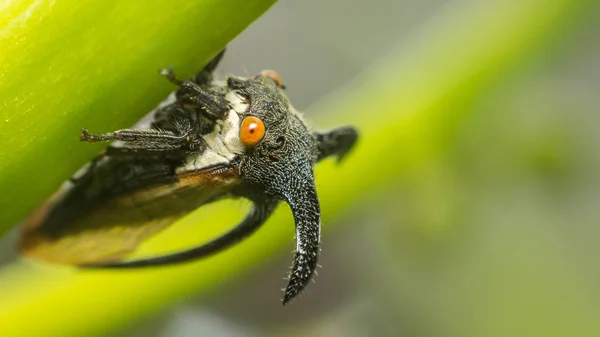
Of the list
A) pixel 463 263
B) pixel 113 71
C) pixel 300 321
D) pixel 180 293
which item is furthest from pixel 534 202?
pixel 113 71

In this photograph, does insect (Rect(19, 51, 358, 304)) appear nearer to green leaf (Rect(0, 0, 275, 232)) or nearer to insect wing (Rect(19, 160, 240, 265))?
insect wing (Rect(19, 160, 240, 265))

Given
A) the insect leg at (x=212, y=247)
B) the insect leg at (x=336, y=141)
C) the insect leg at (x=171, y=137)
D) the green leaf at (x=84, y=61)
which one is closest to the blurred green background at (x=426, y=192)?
the insect leg at (x=336, y=141)

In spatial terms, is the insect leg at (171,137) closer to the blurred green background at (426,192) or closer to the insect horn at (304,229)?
the insect horn at (304,229)

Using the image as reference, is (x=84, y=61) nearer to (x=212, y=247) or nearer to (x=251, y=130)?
(x=251, y=130)

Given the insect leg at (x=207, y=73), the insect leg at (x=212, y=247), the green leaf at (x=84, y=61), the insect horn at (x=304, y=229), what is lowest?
the insect horn at (x=304, y=229)

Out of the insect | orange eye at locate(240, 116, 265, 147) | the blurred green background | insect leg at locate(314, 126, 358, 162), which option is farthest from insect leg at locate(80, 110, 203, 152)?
the blurred green background

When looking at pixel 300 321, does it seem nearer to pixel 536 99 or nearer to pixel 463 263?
pixel 463 263
